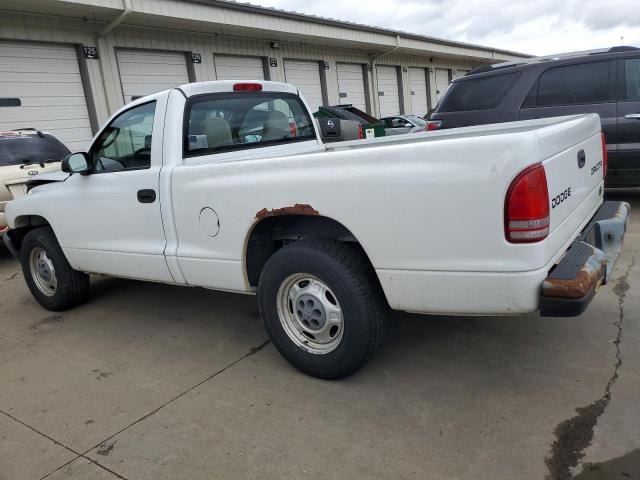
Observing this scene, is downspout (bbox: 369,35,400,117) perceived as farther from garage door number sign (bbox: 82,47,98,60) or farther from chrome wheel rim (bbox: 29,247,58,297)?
chrome wheel rim (bbox: 29,247,58,297)

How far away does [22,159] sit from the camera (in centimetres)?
714

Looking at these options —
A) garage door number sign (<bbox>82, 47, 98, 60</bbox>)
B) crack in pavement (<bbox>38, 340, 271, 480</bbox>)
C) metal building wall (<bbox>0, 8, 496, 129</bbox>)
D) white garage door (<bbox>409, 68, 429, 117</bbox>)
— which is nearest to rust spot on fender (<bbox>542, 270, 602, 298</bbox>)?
crack in pavement (<bbox>38, 340, 271, 480</bbox>)

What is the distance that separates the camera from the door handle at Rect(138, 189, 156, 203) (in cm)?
357

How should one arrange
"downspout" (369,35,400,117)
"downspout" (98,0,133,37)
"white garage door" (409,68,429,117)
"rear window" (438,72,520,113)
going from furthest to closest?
"white garage door" (409,68,429,117) < "downspout" (369,35,400,117) < "downspout" (98,0,133,37) < "rear window" (438,72,520,113)

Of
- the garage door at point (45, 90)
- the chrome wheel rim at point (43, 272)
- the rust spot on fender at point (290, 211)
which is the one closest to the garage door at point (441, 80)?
the garage door at point (45, 90)

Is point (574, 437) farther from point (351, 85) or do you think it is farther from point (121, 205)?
point (351, 85)

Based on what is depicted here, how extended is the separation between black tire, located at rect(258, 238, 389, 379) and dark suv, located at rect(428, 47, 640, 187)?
4648 mm

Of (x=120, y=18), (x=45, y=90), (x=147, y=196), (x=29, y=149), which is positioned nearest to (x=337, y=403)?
(x=147, y=196)

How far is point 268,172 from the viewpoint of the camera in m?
2.91

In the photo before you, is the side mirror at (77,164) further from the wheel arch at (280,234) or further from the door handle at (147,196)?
the wheel arch at (280,234)

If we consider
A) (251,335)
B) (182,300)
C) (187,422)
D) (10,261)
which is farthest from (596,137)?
(10,261)

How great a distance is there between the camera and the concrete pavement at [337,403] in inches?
92.0

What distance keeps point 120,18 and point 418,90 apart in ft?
55.1

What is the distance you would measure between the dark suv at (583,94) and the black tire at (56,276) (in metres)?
5.14
